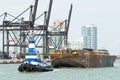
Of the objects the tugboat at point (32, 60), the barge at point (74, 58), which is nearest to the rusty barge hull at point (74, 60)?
Result: the barge at point (74, 58)

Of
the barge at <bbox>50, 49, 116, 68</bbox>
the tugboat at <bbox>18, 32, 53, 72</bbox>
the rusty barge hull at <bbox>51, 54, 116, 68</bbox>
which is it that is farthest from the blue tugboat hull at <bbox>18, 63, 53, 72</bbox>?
the barge at <bbox>50, 49, 116, 68</bbox>

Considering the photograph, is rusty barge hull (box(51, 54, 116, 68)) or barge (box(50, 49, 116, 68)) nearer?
rusty barge hull (box(51, 54, 116, 68))

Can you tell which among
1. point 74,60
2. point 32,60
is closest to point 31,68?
point 32,60

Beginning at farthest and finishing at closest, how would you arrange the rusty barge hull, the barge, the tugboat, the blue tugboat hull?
the barge < the rusty barge hull < the blue tugboat hull < the tugboat

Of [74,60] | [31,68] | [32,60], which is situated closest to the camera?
[31,68]

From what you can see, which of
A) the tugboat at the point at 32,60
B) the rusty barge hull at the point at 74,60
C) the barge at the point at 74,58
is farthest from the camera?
the barge at the point at 74,58

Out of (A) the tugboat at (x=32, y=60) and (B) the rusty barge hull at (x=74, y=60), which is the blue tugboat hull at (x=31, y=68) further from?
(B) the rusty barge hull at (x=74, y=60)

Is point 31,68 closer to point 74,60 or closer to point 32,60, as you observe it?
point 32,60

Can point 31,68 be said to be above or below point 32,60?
below

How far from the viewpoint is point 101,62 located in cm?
11819

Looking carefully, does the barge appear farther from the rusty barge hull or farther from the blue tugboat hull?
the blue tugboat hull

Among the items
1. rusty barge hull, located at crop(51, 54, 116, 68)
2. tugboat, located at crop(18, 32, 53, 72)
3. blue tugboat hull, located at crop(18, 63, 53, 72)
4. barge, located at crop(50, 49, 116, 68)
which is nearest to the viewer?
tugboat, located at crop(18, 32, 53, 72)

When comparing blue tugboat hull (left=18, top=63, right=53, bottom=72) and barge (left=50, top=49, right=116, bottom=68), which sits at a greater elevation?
barge (left=50, top=49, right=116, bottom=68)

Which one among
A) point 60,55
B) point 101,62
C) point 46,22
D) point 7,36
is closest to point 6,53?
point 7,36
